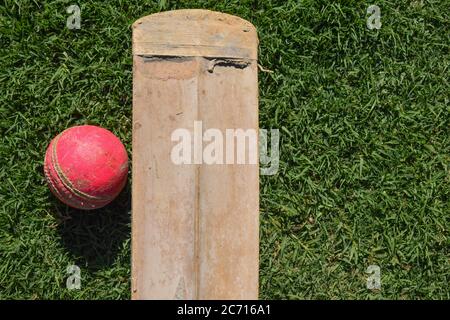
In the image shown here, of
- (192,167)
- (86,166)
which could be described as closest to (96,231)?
(86,166)

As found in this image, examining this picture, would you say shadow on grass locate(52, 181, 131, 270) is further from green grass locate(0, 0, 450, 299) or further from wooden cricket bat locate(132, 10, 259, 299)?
wooden cricket bat locate(132, 10, 259, 299)

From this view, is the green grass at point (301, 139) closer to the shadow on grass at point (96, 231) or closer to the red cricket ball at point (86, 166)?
the shadow on grass at point (96, 231)

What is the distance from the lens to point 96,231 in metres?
4.24

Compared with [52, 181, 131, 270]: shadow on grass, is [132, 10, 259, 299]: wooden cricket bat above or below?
above

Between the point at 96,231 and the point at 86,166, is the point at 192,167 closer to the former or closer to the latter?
the point at 86,166

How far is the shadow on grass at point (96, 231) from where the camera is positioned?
423cm

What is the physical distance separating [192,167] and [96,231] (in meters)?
1.10

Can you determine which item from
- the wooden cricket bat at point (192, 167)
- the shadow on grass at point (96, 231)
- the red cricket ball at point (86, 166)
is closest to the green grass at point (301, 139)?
the shadow on grass at point (96, 231)

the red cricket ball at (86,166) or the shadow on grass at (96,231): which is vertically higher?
the red cricket ball at (86,166)

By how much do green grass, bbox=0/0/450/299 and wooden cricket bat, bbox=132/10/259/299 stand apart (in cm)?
70

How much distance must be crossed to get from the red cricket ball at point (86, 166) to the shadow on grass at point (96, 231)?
468 millimetres

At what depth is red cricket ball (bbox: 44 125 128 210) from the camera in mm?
3582

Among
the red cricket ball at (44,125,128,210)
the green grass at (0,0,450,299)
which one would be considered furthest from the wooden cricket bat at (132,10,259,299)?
the green grass at (0,0,450,299)
